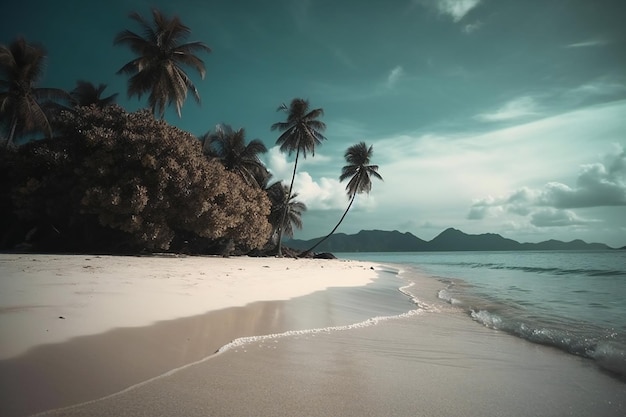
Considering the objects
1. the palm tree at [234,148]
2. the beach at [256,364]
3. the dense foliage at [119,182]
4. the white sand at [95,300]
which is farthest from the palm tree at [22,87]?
the beach at [256,364]

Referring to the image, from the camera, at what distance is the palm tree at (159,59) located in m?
20.2

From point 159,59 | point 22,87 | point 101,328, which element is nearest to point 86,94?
point 22,87

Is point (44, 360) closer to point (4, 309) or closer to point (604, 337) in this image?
point (4, 309)

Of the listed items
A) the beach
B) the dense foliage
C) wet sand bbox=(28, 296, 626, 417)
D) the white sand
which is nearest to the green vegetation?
the dense foliage

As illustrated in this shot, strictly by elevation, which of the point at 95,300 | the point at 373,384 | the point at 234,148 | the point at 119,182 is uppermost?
the point at 234,148

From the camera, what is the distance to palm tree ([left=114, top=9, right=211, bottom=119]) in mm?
20172

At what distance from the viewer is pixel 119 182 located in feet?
48.1

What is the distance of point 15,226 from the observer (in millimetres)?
18969

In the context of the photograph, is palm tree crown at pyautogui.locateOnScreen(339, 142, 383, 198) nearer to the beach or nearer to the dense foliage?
the dense foliage

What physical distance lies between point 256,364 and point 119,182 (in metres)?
14.9

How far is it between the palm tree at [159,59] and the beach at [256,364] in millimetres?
18504

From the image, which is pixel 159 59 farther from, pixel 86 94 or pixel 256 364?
pixel 256 364

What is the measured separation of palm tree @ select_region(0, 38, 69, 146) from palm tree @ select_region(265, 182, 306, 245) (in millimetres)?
21362

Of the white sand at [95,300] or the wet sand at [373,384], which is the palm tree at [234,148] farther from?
the wet sand at [373,384]
